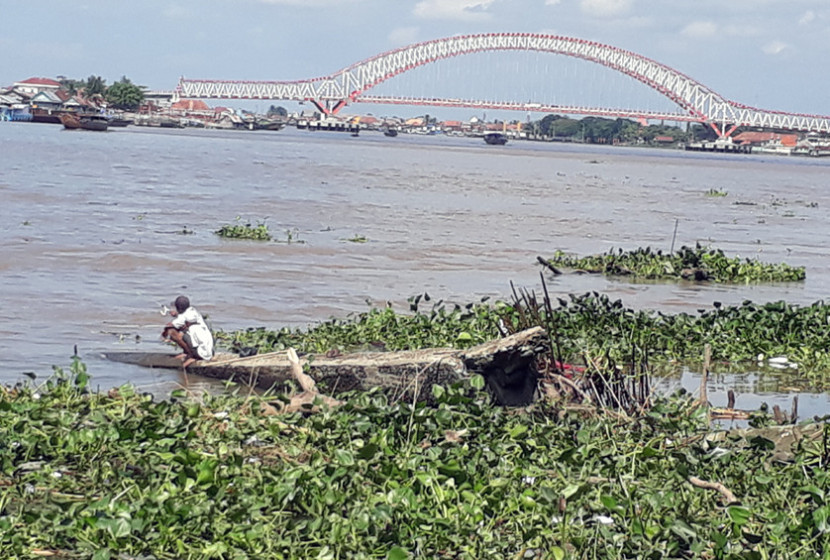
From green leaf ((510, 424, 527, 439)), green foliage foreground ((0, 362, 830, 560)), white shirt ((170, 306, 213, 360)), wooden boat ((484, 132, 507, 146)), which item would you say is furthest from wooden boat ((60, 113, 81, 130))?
green leaf ((510, 424, 527, 439))

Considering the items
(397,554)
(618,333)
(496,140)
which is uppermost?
(397,554)

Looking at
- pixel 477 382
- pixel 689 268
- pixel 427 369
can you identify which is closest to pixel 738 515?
pixel 477 382

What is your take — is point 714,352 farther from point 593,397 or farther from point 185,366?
point 185,366

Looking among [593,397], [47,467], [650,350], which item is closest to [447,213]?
[650,350]

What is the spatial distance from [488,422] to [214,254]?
1267cm

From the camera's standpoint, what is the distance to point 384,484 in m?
5.35

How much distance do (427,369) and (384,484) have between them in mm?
2025

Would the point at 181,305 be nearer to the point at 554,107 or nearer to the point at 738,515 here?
the point at 738,515

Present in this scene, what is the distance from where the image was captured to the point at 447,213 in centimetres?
2983

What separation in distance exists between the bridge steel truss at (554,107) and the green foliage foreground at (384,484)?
93.2 m

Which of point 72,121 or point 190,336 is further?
point 72,121

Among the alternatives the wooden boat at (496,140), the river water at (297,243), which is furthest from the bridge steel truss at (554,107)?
the river water at (297,243)

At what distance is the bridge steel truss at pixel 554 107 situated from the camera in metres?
111

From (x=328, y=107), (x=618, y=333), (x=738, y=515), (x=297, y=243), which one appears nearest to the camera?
(x=738, y=515)
